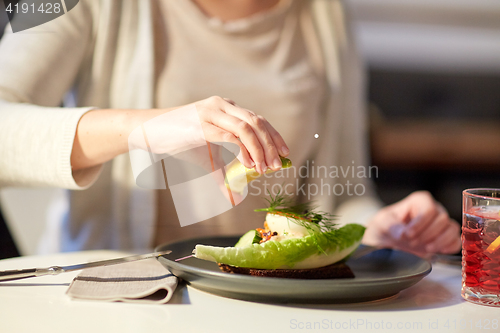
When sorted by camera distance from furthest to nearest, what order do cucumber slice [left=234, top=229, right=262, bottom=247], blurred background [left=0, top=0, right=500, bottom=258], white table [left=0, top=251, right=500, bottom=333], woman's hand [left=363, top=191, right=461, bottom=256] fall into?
blurred background [left=0, top=0, right=500, bottom=258], woman's hand [left=363, top=191, right=461, bottom=256], cucumber slice [left=234, top=229, right=262, bottom=247], white table [left=0, top=251, right=500, bottom=333]

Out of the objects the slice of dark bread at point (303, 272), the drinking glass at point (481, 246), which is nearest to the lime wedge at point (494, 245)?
the drinking glass at point (481, 246)

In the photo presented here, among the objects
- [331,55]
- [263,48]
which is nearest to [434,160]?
[331,55]

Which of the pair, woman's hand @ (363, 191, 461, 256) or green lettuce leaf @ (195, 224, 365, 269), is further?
woman's hand @ (363, 191, 461, 256)

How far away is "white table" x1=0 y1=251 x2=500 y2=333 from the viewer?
0.35 meters

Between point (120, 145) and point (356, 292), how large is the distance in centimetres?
32

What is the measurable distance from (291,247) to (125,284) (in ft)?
0.57

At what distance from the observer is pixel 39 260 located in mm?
552

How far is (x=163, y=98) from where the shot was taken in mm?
690

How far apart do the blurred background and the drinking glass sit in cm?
163

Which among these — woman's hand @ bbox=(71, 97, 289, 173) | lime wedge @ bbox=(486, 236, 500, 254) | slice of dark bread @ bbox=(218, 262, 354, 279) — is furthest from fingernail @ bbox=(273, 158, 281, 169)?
lime wedge @ bbox=(486, 236, 500, 254)

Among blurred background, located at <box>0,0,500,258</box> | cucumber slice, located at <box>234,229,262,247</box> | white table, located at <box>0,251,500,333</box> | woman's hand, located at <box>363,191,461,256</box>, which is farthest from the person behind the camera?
blurred background, located at <box>0,0,500,258</box>

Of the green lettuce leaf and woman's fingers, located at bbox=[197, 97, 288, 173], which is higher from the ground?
woman's fingers, located at bbox=[197, 97, 288, 173]

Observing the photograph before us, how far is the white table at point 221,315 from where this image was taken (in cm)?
35

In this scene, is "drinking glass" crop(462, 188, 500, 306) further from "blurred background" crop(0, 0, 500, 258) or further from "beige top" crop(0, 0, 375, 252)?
"blurred background" crop(0, 0, 500, 258)
